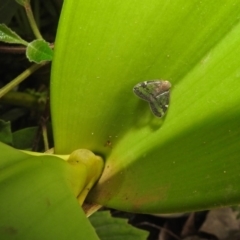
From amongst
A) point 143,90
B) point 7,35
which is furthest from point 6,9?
point 143,90

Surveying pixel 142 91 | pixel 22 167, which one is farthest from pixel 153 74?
pixel 22 167

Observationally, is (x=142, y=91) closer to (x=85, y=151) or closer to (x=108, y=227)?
(x=85, y=151)

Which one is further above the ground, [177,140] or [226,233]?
[177,140]

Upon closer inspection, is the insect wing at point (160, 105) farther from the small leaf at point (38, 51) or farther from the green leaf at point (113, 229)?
the green leaf at point (113, 229)

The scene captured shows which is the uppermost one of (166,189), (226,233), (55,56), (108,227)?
(55,56)

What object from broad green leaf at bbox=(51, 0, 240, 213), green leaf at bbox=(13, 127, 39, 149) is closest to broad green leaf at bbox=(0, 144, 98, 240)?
broad green leaf at bbox=(51, 0, 240, 213)

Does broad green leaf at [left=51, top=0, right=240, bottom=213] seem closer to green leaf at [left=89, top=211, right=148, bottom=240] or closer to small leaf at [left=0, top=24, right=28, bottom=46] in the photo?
small leaf at [left=0, top=24, right=28, bottom=46]

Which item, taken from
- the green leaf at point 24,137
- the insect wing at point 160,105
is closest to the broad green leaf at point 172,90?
the insect wing at point 160,105

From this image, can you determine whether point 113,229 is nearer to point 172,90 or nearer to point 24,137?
point 24,137
